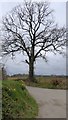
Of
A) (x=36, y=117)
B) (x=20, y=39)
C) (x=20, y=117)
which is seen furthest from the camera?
(x=20, y=39)

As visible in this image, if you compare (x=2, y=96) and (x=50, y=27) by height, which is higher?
(x=50, y=27)

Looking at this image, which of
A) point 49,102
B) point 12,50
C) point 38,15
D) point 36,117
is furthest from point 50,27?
point 36,117

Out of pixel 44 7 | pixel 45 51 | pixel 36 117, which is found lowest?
pixel 36 117

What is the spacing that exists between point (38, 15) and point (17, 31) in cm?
312

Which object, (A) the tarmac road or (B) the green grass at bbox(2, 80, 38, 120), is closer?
(B) the green grass at bbox(2, 80, 38, 120)

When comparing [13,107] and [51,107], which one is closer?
[13,107]

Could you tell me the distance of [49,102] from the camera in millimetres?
17219

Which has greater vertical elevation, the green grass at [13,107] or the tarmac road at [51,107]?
the green grass at [13,107]

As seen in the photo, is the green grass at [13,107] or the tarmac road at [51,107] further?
the tarmac road at [51,107]

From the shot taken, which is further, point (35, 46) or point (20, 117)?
point (35, 46)

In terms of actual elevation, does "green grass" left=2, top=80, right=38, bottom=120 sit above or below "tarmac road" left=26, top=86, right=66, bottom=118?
above

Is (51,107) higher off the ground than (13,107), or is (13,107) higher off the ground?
(13,107)

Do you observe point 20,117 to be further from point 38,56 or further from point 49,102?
point 38,56

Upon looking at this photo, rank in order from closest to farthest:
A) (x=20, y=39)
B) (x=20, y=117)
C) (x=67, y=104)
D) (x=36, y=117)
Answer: (x=20, y=117) → (x=36, y=117) → (x=67, y=104) → (x=20, y=39)
